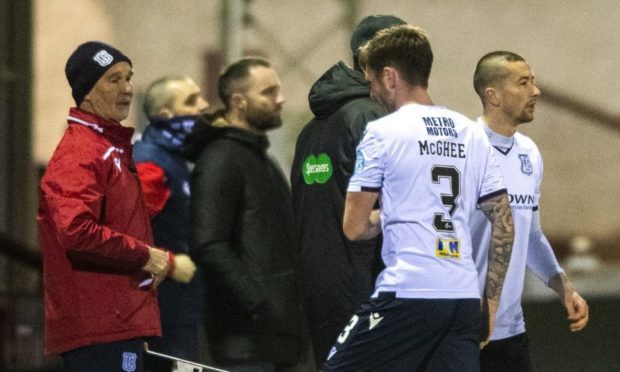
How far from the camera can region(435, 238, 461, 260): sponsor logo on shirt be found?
177 inches

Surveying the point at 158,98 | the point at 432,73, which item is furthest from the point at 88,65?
the point at 432,73

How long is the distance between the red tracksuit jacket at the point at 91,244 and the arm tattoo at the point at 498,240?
1123mm

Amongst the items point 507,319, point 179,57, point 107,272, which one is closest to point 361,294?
point 507,319

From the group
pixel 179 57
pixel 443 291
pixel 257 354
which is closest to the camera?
pixel 443 291

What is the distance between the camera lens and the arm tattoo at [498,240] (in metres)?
4.69

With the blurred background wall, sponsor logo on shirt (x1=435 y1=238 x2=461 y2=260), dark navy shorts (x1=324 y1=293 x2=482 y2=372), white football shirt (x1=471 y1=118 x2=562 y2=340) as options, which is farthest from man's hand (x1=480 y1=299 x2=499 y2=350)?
the blurred background wall

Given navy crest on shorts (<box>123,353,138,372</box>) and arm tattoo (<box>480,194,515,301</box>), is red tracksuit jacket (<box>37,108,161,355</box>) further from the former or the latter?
arm tattoo (<box>480,194,515,301</box>)

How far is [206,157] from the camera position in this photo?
591 centimetres

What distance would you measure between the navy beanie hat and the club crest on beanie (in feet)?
2.90

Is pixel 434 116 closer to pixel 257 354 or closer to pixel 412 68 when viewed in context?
pixel 412 68

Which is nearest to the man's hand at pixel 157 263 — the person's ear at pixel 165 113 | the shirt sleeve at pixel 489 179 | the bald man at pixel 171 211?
the shirt sleeve at pixel 489 179

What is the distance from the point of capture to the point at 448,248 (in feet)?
14.8

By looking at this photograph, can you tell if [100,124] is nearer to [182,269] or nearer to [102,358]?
[182,269]

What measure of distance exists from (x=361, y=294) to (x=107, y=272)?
36.2 inches
